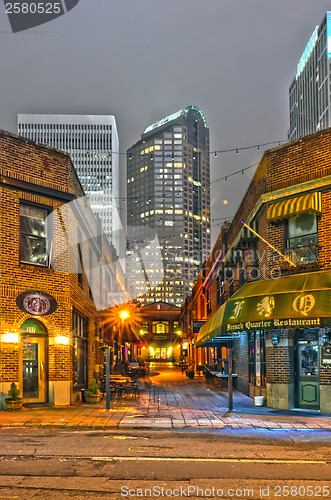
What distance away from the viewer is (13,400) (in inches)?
671

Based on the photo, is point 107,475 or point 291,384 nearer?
point 107,475

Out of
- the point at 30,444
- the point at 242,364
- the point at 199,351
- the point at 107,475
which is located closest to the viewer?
the point at 107,475

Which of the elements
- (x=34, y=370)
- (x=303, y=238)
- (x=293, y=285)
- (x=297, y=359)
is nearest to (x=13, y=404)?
(x=34, y=370)

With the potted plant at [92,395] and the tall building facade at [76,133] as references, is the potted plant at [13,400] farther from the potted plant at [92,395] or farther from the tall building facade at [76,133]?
the tall building facade at [76,133]

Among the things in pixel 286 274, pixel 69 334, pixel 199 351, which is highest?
pixel 286 274

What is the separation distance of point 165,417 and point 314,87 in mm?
132004

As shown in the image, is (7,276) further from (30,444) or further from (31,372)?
(30,444)

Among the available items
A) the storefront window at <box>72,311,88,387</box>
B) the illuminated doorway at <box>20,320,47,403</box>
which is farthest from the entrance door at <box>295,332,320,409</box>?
the illuminated doorway at <box>20,320,47,403</box>

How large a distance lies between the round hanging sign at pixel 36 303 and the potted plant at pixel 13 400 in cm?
265

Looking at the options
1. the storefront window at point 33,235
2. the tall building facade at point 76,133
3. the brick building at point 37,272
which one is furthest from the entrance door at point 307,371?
the tall building facade at point 76,133

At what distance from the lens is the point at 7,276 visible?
1803 centimetres

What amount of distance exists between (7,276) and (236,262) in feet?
40.8

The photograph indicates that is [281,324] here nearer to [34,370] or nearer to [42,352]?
[42,352]

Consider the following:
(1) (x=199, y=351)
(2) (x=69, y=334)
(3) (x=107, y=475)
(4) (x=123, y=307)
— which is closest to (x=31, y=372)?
(2) (x=69, y=334)
